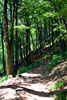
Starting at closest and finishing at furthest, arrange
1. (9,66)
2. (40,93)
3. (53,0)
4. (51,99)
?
Result: (51,99) → (40,93) → (53,0) → (9,66)

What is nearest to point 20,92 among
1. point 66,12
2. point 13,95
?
point 13,95

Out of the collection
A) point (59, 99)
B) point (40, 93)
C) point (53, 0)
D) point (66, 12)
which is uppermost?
point (53, 0)

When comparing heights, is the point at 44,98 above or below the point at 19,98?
below

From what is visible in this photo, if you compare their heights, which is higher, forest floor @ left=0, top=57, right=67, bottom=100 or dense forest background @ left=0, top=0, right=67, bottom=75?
dense forest background @ left=0, top=0, right=67, bottom=75

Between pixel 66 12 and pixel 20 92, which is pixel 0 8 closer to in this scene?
pixel 66 12

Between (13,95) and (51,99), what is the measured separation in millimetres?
1396

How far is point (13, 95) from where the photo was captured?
192 inches

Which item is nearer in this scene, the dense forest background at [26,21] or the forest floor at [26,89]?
the forest floor at [26,89]

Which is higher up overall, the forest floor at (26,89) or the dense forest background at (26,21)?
the dense forest background at (26,21)

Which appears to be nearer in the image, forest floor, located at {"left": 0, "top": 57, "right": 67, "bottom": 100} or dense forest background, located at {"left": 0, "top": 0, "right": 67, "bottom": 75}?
forest floor, located at {"left": 0, "top": 57, "right": 67, "bottom": 100}

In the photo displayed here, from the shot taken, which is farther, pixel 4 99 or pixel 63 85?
pixel 63 85

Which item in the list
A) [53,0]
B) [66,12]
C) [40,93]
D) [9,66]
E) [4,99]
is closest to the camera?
[4,99]

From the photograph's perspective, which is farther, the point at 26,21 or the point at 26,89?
the point at 26,21

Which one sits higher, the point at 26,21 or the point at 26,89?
the point at 26,21
